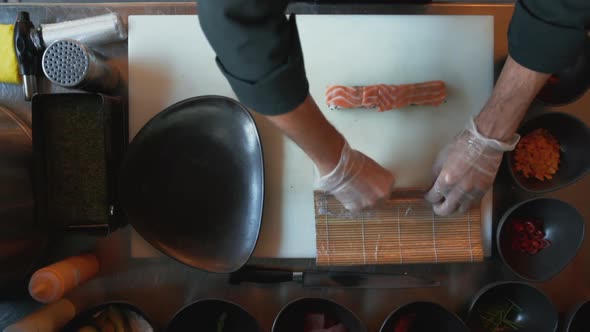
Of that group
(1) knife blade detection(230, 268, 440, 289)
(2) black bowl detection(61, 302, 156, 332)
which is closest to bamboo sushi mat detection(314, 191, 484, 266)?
(1) knife blade detection(230, 268, 440, 289)

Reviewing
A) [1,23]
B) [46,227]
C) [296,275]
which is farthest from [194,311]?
[1,23]

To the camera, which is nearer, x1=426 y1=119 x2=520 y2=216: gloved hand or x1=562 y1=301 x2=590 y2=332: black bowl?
x1=426 y1=119 x2=520 y2=216: gloved hand

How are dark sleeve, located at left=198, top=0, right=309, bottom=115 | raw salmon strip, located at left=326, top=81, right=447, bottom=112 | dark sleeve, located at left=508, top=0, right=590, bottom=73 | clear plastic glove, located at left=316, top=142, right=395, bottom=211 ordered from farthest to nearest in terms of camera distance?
raw salmon strip, located at left=326, top=81, right=447, bottom=112 → clear plastic glove, located at left=316, top=142, right=395, bottom=211 → dark sleeve, located at left=508, top=0, right=590, bottom=73 → dark sleeve, located at left=198, top=0, right=309, bottom=115

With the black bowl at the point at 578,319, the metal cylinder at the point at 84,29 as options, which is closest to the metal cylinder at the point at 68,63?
the metal cylinder at the point at 84,29

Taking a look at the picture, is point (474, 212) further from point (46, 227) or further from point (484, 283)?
point (46, 227)

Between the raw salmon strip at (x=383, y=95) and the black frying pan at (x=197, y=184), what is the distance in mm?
213

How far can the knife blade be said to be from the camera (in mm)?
1028

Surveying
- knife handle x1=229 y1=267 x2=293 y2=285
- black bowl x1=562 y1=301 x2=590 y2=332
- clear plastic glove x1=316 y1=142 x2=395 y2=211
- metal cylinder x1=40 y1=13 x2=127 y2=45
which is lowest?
black bowl x1=562 y1=301 x2=590 y2=332

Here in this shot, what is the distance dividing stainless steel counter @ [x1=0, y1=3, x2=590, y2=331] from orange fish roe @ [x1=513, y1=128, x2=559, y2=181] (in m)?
0.09

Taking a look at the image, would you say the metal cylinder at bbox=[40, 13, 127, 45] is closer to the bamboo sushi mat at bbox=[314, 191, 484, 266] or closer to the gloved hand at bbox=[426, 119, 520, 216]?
the bamboo sushi mat at bbox=[314, 191, 484, 266]

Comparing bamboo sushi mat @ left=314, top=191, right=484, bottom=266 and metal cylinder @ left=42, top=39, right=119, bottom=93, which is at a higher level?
metal cylinder @ left=42, top=39, right=119, bottom=93

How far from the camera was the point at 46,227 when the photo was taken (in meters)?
0.95

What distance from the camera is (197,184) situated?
1006mm

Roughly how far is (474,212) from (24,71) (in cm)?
107
